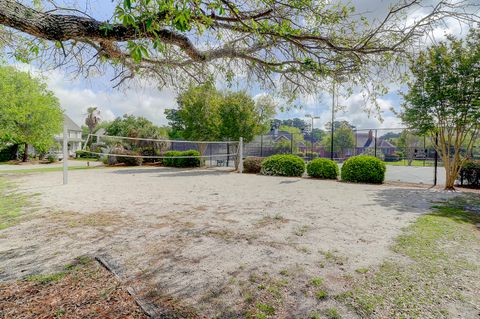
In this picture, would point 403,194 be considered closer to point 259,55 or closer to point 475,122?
point 475,122

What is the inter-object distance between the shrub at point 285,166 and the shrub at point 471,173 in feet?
17.8

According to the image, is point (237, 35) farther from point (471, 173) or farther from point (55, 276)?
point (471, 173)

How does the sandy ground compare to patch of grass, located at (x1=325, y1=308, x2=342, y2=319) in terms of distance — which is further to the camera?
the sandy ground

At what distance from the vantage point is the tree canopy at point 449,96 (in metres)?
7.05

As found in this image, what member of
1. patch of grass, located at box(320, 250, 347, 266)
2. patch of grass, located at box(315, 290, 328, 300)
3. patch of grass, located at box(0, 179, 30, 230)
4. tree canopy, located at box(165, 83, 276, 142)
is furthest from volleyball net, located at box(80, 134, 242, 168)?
patch of grass, located at box(315, 290, 328, 300)

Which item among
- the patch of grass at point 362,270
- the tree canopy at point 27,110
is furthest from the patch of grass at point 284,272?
the tree canopy at point 27,110

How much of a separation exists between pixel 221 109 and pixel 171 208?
349 inches

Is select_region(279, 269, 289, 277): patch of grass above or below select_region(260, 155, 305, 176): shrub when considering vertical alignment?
below

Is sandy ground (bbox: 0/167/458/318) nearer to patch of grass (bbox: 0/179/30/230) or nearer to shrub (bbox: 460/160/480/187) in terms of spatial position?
patch of grass (bbox: 0/179/30/230)

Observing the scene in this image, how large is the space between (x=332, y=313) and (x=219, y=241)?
5.82 ft

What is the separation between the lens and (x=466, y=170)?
340 inches

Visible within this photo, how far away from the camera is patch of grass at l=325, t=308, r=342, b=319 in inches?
71.0

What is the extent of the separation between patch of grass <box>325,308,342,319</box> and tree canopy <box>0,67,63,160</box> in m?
17.0

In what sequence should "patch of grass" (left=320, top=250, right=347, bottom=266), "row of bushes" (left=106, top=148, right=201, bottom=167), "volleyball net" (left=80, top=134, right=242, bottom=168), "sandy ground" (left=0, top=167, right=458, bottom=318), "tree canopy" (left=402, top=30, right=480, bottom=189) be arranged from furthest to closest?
"volleyball net" (left=80, top=134, right=242, bottom=168) → "row of bushes" (left=106, top=148, right=201, bottom=167) → "tree canopy" (left=402, top=30, right=480, bottom=189) → "patch of grass" (left=320, top=250, right=347, bottom=266) → "sandy ground" (left=0, top=167, right=458, bottom=318)
